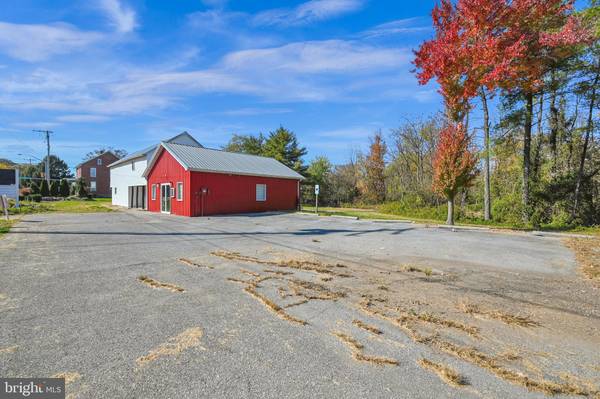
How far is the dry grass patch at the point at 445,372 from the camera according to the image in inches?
92.2

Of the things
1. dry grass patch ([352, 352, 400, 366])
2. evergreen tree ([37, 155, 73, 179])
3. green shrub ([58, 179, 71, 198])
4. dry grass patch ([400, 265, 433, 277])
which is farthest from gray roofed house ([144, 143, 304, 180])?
evergreen tree ([37, 155, 73, 179])

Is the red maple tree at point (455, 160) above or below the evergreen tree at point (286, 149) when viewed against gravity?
below

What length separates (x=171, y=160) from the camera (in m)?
19.1

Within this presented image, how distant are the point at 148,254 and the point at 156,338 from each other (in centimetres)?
451

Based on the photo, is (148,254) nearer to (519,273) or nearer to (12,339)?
(12,339)

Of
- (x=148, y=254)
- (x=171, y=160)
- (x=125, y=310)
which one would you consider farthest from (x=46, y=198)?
(x=125, y=310)

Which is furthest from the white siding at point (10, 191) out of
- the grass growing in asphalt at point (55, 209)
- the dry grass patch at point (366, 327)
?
the dry grass patch at point (366, 327)

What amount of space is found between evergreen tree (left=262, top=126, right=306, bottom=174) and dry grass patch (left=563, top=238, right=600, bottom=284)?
28.6 metres

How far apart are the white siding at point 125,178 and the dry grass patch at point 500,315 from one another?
24.7 metres

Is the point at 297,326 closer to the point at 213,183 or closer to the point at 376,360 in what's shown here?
the point at 376,360

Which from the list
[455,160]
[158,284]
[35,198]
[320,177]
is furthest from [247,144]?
[158,284]

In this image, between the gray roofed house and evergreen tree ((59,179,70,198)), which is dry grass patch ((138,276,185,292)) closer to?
the gray roofed house

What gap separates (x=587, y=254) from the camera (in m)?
7.76

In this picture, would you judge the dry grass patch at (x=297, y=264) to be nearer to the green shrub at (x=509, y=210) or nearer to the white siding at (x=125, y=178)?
the green shrub at (x=509, y=210)
